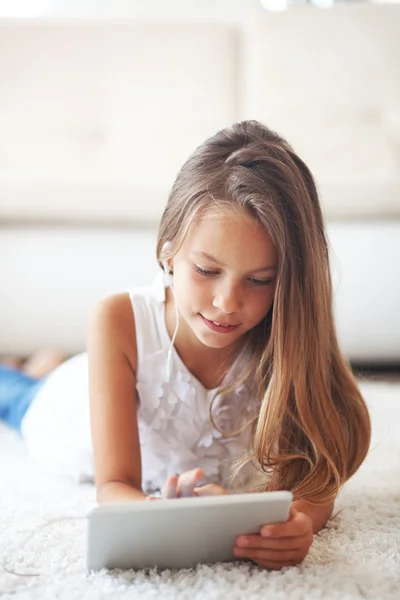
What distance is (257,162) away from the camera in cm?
77

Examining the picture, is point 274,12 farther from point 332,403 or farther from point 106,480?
point 106,480

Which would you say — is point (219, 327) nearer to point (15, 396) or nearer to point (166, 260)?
point (166, 260)

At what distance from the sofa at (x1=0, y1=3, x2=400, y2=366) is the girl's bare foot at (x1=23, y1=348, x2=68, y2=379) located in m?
0.06

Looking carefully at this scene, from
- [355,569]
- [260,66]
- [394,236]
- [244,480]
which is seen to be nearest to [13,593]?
[355,569]

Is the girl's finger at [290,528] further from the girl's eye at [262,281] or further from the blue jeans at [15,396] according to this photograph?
the blue jeans at [15,396]

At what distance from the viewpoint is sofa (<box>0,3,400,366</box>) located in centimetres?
160

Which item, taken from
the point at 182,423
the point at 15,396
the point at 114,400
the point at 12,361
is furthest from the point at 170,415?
the point at 12,361

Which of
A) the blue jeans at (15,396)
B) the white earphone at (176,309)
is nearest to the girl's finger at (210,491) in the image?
the white earphone at (176,309)

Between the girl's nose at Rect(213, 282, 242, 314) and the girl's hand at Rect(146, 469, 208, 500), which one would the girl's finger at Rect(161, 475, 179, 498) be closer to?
the girl's hand at Rect(146, 469, 208, 500)

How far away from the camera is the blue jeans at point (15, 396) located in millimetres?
1305

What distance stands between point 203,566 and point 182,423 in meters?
0.29

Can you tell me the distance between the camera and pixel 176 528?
2.00ft

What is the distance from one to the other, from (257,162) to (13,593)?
496mm

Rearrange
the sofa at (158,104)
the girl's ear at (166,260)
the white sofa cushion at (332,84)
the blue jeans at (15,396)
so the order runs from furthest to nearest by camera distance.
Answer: the white sofa cushion at (332,84) < the sofa at (158,104) < the blue jeans at (15,396) < the girl's ear at (166,260)
